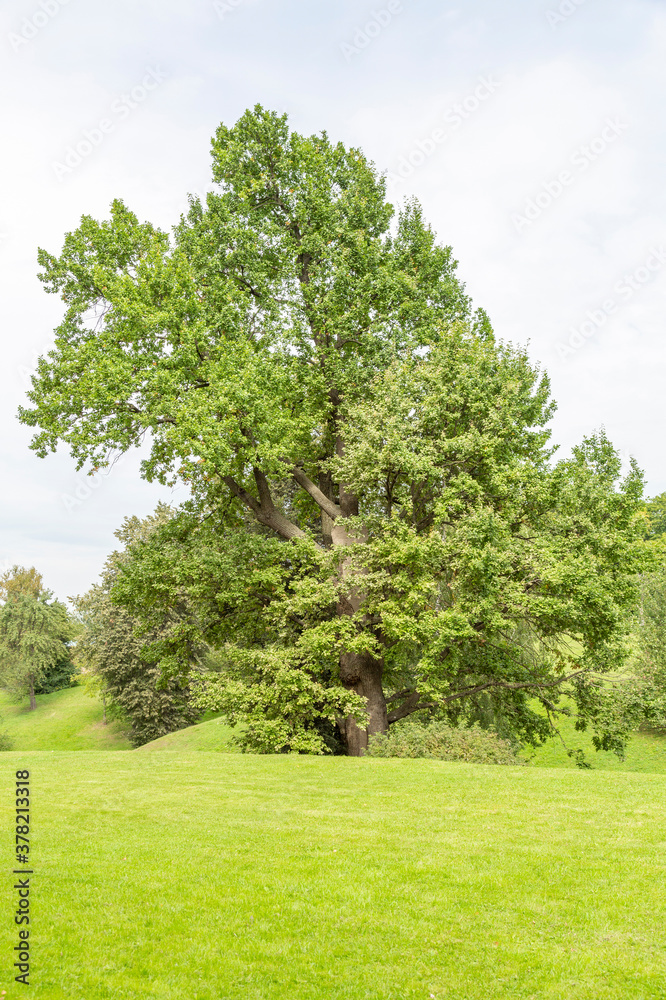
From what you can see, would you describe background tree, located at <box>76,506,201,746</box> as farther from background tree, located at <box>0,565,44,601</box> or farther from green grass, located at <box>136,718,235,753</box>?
background tree, located at <box>0,565,44,601</box>

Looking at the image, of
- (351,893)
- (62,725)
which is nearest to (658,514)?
(62,725)

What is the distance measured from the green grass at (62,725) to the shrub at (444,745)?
108ft

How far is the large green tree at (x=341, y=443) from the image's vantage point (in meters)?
17.3

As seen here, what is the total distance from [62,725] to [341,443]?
4076 centimetres

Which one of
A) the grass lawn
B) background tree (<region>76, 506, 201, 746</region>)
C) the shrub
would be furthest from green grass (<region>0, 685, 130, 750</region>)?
the grass lawn

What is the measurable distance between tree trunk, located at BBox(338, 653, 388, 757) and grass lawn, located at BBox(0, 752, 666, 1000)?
6549mm

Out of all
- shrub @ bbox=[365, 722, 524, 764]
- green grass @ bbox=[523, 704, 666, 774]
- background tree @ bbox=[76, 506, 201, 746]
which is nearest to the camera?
shrub @ bbox=[365, 722, 524, 764]

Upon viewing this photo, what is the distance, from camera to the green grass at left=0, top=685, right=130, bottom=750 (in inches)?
1875

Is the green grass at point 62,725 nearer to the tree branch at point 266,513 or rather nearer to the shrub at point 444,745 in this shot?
the tree branch at point 266,513

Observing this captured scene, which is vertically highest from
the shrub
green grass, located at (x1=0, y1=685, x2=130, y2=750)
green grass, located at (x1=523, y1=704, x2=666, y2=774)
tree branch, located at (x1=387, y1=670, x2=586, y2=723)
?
tree branch, located at (x1=387, y1=670, x2=586, y2=723)

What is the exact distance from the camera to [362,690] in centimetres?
2000

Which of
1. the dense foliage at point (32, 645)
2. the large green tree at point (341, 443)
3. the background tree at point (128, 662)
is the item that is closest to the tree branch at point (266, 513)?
the large green tree at point (341, 443)

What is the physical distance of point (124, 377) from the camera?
17.5m

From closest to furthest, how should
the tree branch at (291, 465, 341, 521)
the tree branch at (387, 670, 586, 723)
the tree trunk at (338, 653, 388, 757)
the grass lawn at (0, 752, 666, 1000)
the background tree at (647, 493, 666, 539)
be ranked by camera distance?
the grass lawn at (0, 752, 666, 1000)
the tree branch at (387, 670, 586, 723)
the tree trunk at (338, 653, 388, 757)
the tree branch at (291, 465, 341, 521)
the background tree at (647, 493, 666, 539)
